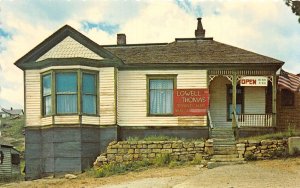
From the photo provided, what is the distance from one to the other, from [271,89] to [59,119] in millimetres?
10935

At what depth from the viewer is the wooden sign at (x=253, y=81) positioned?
27250 millimetres

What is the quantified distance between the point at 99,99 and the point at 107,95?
A: 432 mm

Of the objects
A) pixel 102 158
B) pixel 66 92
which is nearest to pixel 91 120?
pixel 66 92

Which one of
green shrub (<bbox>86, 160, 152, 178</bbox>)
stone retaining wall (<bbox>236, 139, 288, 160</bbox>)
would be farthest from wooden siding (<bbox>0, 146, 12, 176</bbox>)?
stone retaining wall (<bbox>236, 139, 288, 160</bbox>)

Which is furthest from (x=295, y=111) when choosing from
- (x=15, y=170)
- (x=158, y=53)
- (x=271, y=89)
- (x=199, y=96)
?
(x=15, y=170)

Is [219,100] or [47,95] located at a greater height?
[47,95]

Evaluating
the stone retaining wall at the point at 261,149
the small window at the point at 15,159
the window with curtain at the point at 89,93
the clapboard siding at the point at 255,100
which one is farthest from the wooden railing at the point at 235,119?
the small window at the point at 15,159

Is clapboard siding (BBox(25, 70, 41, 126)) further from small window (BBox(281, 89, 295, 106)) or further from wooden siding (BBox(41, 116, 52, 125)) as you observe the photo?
small window (BBox(281, 89, 295, 106))

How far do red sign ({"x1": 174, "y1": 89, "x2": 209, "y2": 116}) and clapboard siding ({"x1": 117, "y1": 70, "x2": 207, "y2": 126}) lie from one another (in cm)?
21

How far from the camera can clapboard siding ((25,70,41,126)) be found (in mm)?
26953

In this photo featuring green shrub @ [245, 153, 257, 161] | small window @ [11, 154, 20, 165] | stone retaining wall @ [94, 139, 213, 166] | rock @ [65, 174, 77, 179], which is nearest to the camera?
green shrub @ [245, 153, 257, 161]

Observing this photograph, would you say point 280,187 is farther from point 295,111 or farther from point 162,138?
point 295,111

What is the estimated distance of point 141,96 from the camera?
27.6 m

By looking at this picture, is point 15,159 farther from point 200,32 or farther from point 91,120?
point 91,120
